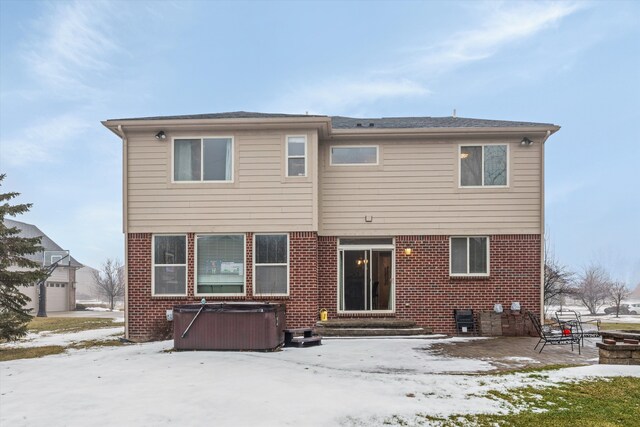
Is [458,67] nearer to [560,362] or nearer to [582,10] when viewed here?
[582,10]

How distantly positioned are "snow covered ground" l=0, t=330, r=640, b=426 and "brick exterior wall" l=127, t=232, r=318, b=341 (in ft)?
7.97

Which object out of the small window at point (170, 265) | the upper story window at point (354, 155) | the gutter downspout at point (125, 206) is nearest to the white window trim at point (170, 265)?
the small window at point (170, 265)

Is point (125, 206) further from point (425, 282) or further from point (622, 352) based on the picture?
point (622, 352)

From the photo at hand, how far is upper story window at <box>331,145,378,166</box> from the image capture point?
13.5 m

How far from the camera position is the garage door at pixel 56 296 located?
32.7m

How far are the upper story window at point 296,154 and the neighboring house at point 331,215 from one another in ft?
0.09

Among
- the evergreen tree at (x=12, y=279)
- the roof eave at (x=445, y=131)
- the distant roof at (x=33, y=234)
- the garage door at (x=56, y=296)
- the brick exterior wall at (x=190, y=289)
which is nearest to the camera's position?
the brick exterior wall at (x=190, y=289)

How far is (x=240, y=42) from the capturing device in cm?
10588

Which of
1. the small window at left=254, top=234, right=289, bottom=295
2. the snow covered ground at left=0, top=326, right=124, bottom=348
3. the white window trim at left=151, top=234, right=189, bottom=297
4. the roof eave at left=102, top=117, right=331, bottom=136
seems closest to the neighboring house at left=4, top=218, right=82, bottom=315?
the snow covered ground at left=0, top=326, right=124, bottom=348

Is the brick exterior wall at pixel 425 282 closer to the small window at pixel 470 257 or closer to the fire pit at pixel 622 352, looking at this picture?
the small window at pixel 470 257

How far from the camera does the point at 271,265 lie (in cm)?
1259

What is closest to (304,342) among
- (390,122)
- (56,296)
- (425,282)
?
(425,282)

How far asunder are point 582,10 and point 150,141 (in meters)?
123

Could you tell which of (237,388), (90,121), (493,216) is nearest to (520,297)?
(493,216)
